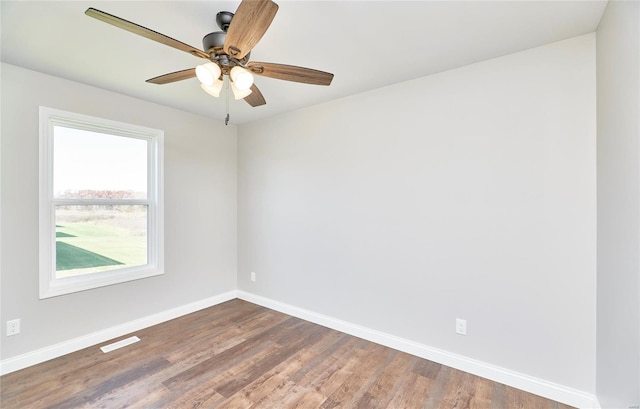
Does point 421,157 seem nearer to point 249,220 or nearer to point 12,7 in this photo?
point 249,220

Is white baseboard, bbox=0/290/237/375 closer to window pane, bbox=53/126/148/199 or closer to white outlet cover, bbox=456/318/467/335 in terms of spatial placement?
window pane, bbox=53/126/148/199

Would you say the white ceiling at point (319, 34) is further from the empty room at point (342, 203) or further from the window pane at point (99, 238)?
the window pane at point (99, 238)

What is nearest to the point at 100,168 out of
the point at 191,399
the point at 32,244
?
the point at 32,244

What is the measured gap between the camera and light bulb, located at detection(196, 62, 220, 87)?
1535mm

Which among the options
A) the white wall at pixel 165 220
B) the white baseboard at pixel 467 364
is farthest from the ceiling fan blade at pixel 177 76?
the white baseboard at pixel 467 364

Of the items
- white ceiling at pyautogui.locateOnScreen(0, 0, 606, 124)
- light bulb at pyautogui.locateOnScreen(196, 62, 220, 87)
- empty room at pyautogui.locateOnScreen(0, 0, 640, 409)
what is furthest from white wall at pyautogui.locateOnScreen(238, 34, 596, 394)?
light bulb at pyautogui.locateOnScreen(196, 62, 220, 87)

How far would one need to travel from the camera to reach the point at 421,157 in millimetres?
2533

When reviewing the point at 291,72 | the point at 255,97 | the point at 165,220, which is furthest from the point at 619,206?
the point at 165,220

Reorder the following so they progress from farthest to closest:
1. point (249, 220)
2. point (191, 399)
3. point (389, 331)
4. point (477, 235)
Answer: point (249, 220)
point (389, 331)
point (477, 235)
point (191, 399)

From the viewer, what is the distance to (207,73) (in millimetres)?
1542

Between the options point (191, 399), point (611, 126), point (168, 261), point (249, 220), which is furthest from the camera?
point (249, 220)

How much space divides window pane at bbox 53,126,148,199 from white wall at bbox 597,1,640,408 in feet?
13.0

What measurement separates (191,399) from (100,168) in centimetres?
239

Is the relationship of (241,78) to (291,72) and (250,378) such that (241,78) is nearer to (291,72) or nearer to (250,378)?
(291,72)
